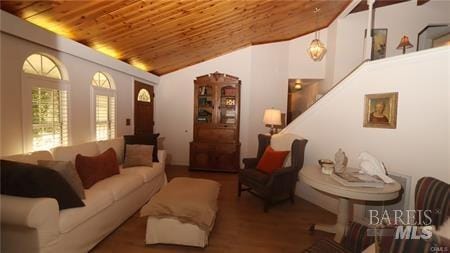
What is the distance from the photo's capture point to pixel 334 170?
7.95ft

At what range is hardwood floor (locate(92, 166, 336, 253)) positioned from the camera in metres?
2.26

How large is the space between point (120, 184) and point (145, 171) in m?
0.61

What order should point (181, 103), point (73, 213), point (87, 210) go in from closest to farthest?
1. point (73, 213)
2. point (87, 210)
3. point (181, 103)

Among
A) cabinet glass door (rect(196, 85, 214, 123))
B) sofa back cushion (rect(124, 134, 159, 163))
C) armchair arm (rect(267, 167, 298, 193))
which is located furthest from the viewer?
cabinet glass door (rect(196, 85, 214, 123))

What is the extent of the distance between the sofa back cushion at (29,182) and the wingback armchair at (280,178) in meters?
2.30

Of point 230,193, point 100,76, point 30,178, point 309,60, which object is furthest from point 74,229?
point 309,60

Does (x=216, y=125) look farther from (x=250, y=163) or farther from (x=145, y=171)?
(x=145, y=171)

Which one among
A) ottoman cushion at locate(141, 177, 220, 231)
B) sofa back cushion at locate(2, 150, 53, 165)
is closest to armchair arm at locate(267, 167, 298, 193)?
ottoman cushion at locate(141, 177, 220, 231)

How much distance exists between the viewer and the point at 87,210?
6.73 ft

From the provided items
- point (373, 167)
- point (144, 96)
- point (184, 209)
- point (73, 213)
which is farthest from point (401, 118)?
point (144, 96)

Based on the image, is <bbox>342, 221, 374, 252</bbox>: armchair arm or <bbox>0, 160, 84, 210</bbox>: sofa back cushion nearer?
<bbox>342, 221, 374, 252</bbox>: armchair arm

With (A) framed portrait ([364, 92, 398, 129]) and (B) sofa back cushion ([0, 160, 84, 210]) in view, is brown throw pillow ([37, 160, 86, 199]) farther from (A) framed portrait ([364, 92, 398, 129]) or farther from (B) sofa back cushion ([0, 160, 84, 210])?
(A) framed portrait ([364, 92, 398, 129])

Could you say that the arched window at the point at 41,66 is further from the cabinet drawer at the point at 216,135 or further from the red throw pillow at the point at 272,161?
the red throw pillow at the point at 272,161

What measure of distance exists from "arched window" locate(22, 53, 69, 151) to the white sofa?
0.30m
